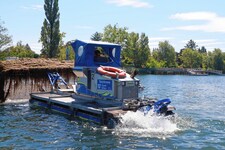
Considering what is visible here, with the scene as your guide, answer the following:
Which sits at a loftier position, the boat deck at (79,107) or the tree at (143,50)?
the tree at (143,50)

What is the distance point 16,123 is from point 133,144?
7231 millimetres

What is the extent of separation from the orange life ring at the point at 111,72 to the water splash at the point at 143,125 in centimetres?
300

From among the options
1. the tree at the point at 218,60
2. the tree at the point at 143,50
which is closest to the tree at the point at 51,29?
Answer: the tree at the point at 143,50

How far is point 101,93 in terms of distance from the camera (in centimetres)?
1998

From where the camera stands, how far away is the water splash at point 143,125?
52.2ft

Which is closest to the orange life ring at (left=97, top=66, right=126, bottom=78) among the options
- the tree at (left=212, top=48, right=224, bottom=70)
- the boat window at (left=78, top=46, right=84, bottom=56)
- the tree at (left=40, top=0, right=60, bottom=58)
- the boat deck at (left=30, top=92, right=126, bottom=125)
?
the boat deck at (left=30, top=92, right=126, bottom=125)

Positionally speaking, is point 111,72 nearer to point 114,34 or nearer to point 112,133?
point 112,133

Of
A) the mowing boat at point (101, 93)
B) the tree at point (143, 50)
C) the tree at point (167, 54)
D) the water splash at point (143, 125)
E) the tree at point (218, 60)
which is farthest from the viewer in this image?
the tree at point (218, 60)

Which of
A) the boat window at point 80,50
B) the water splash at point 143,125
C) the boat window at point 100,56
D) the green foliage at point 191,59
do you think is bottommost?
the water splash at point 143,125

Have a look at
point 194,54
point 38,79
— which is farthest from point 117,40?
point 38,79

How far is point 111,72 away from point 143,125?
4309 mm

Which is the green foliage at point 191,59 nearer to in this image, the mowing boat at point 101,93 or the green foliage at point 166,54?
the green foliage at point 166,54

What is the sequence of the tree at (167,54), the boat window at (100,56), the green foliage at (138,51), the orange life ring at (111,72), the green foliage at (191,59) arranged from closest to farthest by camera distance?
1. the orange life ring at (111,72)
2. the boat window at (100,56)
3. the green foliage at (138,51)
4. the tree at (167,54)
5. the green foliage at (191,59)

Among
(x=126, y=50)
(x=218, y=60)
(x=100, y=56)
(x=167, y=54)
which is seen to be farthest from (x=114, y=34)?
(x=100, y=56)
